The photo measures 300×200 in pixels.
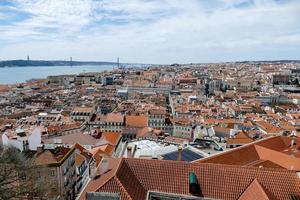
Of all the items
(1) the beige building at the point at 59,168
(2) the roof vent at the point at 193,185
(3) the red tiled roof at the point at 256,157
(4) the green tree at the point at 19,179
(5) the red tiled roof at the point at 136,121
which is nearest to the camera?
(4) the green tree at the point at 19,179

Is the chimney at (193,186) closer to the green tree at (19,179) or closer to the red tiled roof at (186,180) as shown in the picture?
the red tiled roof at (186,180)

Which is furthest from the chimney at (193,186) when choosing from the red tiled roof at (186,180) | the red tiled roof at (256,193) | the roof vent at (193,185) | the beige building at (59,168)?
the beige building at (59,168)

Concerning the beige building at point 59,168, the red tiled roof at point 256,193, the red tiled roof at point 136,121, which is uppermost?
the red tiled roof at point 256,193

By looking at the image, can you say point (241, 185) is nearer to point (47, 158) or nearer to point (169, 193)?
point (169, 193)

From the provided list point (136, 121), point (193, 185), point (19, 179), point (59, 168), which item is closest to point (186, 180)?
point (193, 185)

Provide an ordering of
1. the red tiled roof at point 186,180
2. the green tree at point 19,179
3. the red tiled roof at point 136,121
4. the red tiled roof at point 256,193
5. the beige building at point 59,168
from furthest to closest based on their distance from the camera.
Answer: the red tiled roof at point 136,121
the beige building at point 59,168
the green tree at point 19,179
the red tiled roof at point 186,180
the red tiled roof at point 256,193

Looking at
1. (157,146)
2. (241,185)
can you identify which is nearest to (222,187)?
(241,185)

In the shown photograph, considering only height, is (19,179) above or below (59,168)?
above

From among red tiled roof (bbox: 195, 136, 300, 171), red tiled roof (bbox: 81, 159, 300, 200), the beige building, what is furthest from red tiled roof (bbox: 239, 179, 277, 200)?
the beige building

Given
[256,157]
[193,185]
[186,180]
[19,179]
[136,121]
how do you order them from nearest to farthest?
[193,185] → [186,180] → [19,179] → [256,157] → [136,121]

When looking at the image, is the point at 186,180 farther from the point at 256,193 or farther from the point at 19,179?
the point at 19,179

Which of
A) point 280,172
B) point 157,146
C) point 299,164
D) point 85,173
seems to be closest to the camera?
point 280,172
